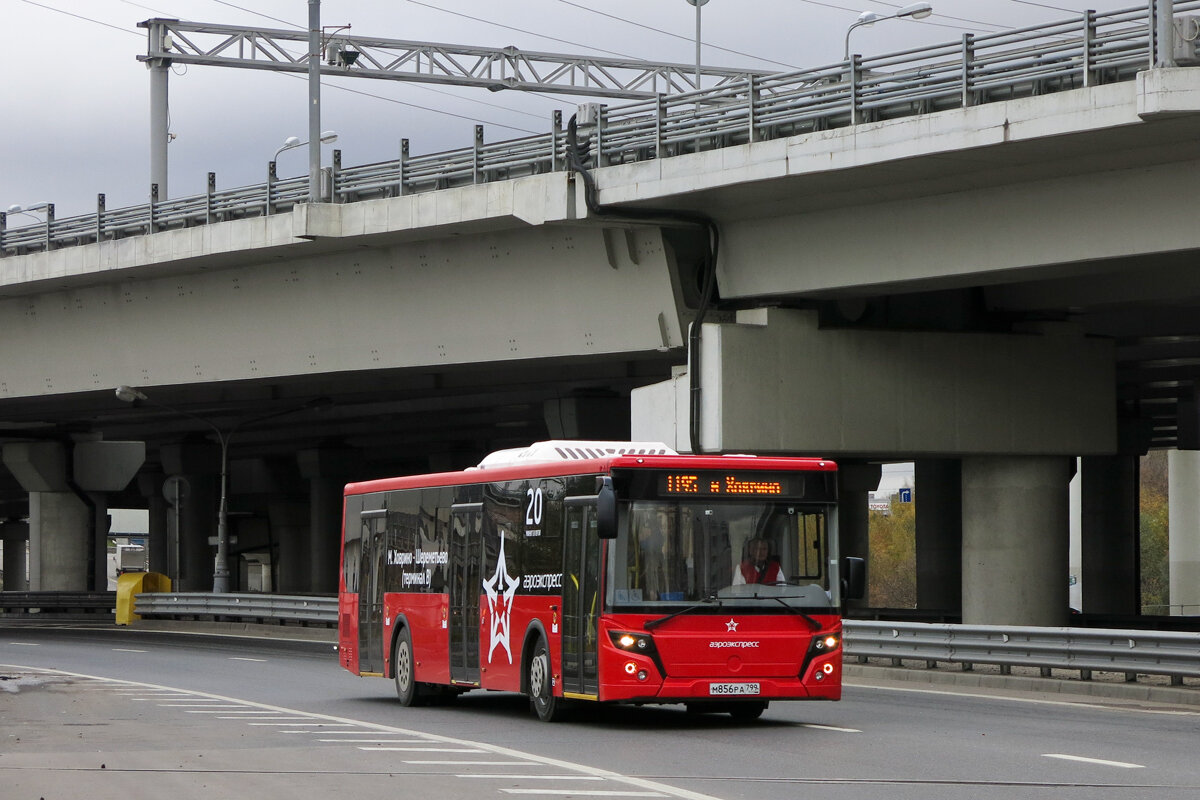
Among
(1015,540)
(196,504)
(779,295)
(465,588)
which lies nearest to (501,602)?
(465,588)

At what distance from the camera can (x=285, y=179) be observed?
33.1m

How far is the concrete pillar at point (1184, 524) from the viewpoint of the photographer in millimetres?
79375

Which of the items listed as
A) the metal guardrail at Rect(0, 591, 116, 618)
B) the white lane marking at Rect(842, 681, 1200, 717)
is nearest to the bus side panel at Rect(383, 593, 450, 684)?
the white lane marking at Rect(842, 681, 1200, 717)

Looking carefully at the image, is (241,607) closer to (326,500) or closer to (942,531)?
(942,531)

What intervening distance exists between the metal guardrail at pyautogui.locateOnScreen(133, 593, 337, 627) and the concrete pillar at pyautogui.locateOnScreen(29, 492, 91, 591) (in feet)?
26.2

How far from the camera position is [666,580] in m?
16.9

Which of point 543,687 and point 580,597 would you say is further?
point 543,687

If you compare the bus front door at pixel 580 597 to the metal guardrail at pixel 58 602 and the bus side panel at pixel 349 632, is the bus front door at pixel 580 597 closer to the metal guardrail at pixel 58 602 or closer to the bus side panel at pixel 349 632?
the bus side panel at pixel 349 632

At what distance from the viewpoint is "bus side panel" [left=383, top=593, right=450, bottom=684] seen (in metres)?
20.1

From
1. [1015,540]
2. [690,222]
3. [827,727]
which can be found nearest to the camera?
[827,727]

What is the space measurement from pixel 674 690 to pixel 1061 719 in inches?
164

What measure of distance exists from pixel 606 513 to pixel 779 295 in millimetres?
11346

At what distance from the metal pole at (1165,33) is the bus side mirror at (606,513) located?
8306mm

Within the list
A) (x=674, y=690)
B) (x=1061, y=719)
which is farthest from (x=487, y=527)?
(x=1061, y=719)
